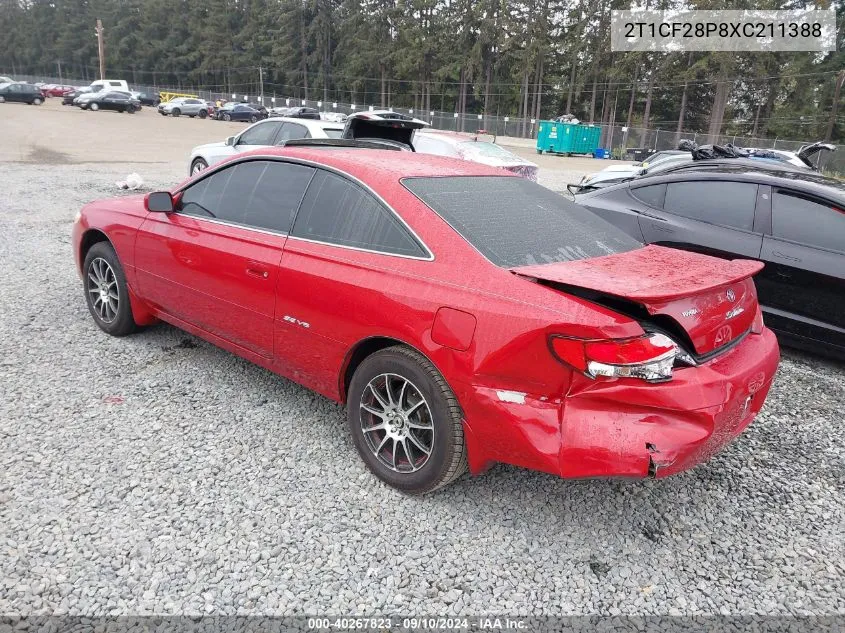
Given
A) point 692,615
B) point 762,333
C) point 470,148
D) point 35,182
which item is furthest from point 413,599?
point 35,182

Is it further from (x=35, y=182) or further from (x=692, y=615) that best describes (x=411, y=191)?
(x=35, y=182)

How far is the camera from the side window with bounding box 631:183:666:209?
5520 millimetres

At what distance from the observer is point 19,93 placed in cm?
4131

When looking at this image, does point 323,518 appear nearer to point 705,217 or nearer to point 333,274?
point 333,274

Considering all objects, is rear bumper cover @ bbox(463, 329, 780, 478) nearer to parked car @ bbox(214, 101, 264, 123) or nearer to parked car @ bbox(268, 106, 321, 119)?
parked car @ bbox(268, 106, 321, 119)

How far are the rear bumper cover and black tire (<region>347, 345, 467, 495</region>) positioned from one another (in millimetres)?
139

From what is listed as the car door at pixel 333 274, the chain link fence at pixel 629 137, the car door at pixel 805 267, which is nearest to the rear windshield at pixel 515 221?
the car door at pixel 333 274

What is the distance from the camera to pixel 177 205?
4.00 m

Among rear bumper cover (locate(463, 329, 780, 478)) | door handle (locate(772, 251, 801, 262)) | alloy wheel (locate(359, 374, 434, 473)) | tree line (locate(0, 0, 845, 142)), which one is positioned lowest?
alloy wheel (locate(359, 374, 434, 473))

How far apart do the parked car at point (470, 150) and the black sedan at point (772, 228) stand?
5434 millimetres

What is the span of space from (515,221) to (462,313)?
0.75 metres

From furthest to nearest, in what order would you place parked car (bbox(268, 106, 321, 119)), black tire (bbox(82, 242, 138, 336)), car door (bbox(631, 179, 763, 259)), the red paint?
parked car (bbox(268, 106, 321, 119)), car door (bbox(631, 179, 763, 259)), black tire (bbox(82, 242, 138, 336)), the red paint

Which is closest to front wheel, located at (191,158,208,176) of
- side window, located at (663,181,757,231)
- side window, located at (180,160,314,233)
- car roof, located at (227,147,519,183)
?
side window, located at (180,160,314,233)

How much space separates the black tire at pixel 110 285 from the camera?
4.34 metres
